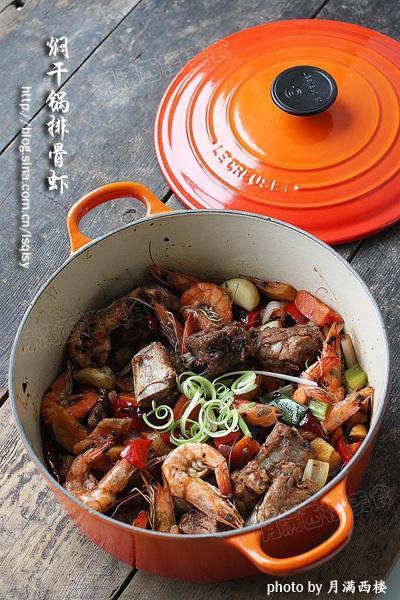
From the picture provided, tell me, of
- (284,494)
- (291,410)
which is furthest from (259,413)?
(284,494)

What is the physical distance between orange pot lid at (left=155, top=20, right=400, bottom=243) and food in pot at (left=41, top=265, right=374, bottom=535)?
19cm

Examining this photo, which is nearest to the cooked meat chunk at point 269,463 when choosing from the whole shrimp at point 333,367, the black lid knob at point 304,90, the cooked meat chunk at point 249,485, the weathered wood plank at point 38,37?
the cooked meat chunk at point 249,485

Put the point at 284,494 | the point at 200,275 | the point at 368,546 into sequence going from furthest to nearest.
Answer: the point at 200,275 → the point at 368,546 → the point at 284,494

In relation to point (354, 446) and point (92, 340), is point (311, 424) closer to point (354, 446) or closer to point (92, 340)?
point (354, 446)

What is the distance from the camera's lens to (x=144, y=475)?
113 cm

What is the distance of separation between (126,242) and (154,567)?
1.63 ft

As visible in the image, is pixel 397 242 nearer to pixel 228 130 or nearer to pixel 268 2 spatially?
pixel 228 130

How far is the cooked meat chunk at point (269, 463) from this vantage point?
109cm

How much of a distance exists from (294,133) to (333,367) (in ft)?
1.57

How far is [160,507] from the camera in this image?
109 centimetres

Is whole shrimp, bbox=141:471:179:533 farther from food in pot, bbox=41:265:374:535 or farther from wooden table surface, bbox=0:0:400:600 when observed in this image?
wooden table surface, bbox=0:0:400:600

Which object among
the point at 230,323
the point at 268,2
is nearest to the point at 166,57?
the point at 268,2

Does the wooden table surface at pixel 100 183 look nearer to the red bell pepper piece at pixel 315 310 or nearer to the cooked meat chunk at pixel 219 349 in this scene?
the red bell pepper piece at pixel 315 310

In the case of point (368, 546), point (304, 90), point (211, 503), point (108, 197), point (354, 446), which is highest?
point (108, 197)
